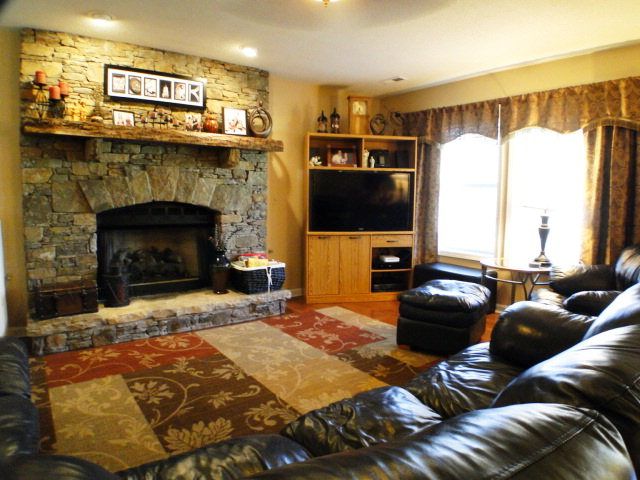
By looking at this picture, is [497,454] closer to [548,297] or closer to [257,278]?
[548,297]

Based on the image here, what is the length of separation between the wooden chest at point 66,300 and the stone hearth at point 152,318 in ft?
0.21

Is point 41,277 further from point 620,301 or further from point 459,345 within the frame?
point 620,301

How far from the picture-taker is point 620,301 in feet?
5.47

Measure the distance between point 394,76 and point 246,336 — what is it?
10.5ft

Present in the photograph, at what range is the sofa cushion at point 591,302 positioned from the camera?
2.65m

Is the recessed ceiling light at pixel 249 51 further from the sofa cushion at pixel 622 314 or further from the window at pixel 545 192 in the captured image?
the sofa cushion at pixel 622 314

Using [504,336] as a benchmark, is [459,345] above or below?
below

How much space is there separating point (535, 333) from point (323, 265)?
3072 mm

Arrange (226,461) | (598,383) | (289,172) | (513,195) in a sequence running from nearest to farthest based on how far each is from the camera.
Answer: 1. (598,383)
2. (226,461)
3. (513,195)
4. (289,172)

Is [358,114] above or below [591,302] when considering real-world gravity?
above

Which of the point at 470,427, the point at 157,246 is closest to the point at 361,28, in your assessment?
the point at 157,246

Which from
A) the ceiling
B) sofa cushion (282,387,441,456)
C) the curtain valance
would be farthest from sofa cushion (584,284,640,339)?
the curtain valance

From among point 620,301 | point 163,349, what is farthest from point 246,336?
point 620,301

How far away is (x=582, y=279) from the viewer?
137 inches
